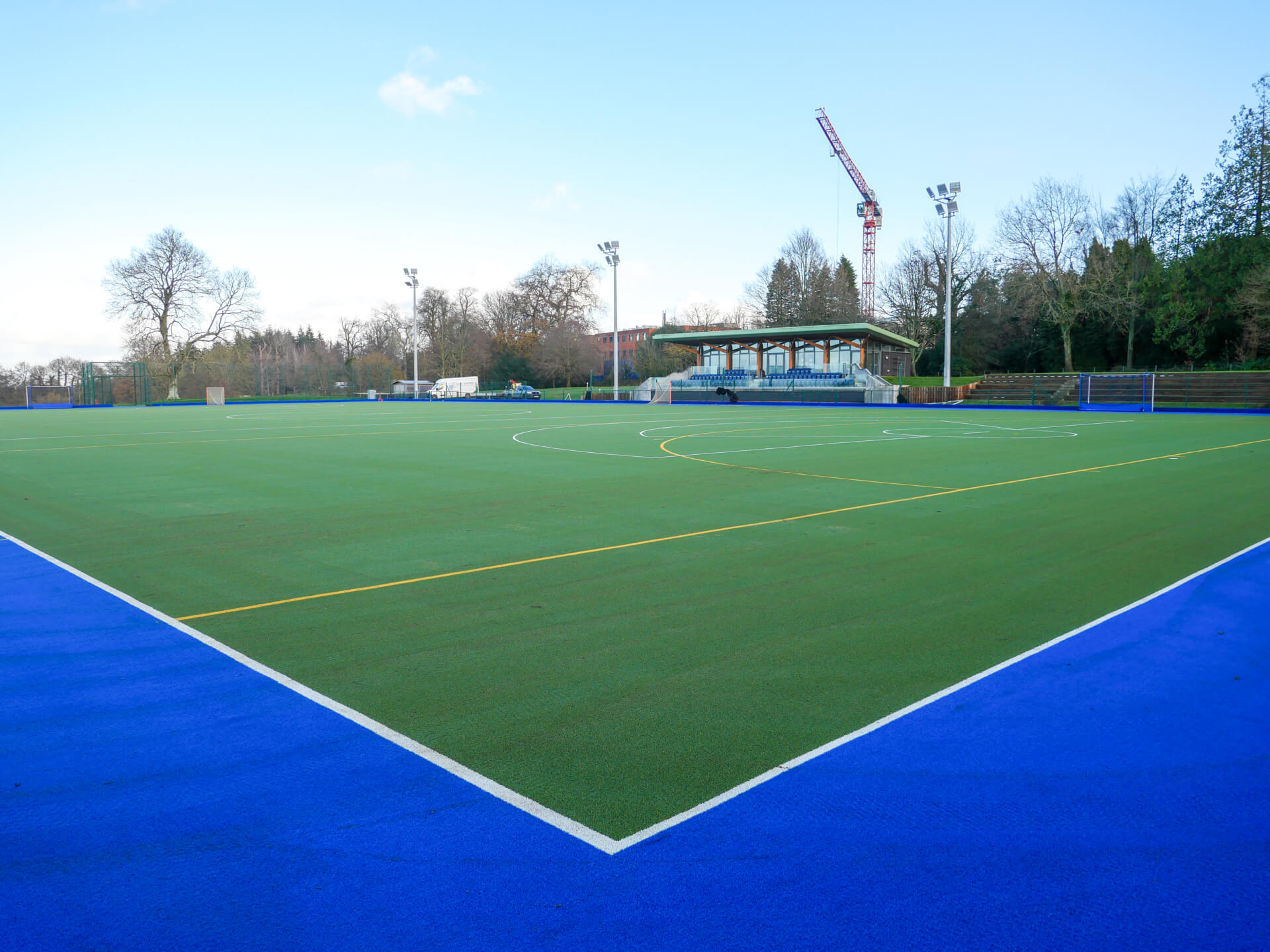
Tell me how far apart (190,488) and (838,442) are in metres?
14.3

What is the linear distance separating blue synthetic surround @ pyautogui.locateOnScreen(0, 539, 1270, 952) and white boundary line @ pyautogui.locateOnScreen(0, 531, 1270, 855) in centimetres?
6

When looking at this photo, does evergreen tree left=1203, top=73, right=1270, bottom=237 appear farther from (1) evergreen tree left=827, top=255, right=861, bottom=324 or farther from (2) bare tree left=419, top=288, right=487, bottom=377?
(2) bare tree left=419, top=288, right=487, bottom=377

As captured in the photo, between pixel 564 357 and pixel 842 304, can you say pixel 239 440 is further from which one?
pixel 842 304

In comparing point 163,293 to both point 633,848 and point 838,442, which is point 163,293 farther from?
point 633,848

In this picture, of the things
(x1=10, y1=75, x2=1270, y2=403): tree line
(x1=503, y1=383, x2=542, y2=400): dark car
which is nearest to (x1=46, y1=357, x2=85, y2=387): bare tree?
(x1=10, y1=75, x2=1270, y2=403): tree line

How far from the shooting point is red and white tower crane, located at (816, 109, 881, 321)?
111312 mm

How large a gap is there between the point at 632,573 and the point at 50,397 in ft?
208

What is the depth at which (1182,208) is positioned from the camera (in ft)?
194

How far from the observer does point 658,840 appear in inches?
126

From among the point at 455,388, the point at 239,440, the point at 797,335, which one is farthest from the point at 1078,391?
the point at 455,388

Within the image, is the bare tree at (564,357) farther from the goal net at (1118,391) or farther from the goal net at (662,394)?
the goal net at (1118,391)

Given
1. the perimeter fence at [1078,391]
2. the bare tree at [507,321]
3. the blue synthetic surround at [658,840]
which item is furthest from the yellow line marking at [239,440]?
the bare tree at [507,321]

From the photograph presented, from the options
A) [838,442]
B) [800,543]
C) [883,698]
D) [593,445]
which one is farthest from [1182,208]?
[883,698]

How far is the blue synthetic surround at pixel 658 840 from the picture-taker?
8.98 ft
